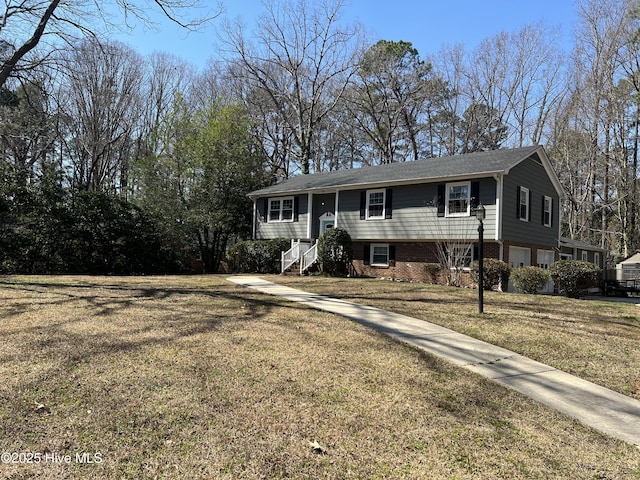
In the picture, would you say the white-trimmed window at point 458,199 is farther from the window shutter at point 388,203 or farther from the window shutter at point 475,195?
the window shutter at point 388,203

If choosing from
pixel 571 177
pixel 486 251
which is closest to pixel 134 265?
pixel 486 251

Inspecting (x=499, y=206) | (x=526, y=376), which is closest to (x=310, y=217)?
(x=499, y=206)

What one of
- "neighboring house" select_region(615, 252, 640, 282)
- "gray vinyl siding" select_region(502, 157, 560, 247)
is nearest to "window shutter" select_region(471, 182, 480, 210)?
"gray vinyl siding" select_region(502, 157, 560, 247)

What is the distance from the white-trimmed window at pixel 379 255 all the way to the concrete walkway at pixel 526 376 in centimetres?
1043

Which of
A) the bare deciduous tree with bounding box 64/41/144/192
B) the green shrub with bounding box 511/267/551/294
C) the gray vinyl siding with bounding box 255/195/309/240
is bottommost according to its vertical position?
the green shrub with bounding box 511/267/551/294

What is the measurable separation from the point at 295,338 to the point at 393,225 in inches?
493

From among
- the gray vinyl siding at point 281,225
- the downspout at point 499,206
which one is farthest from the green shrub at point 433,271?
the gray vinyl siding at point 281,225

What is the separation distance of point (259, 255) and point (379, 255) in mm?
5983

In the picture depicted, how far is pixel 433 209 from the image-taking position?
16.6 metres

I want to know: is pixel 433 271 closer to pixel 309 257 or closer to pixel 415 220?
pixel 415 220

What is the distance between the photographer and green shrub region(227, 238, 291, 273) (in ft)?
66.9

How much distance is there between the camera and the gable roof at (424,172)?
616 inches

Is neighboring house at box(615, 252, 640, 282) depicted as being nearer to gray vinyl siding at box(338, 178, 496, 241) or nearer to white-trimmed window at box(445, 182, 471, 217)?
gray vinyl siding at box(338, 178, 496, 241)

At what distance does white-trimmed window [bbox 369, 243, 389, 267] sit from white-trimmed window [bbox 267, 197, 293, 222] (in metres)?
5.06
